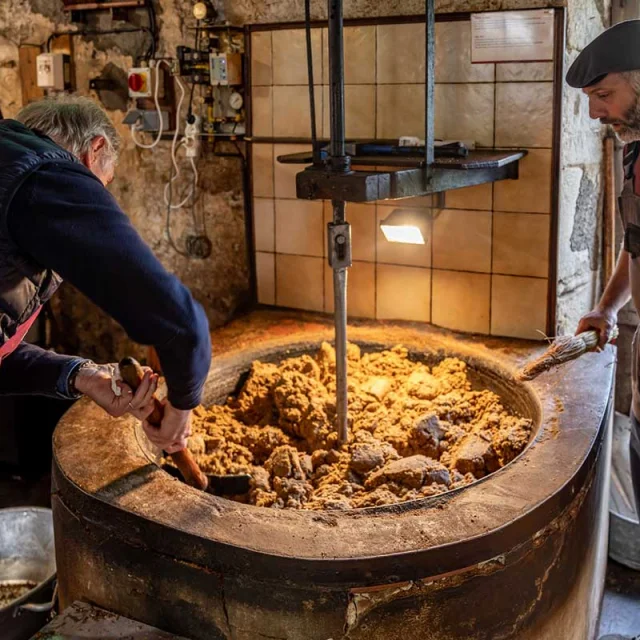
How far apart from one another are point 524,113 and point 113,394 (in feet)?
5.72

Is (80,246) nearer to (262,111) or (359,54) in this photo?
(359,54)

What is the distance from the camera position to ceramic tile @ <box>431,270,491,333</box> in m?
3.06

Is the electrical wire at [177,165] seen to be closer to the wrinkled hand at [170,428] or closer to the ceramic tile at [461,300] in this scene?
the ceramic tile at [461,300]

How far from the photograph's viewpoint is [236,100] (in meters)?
3.28

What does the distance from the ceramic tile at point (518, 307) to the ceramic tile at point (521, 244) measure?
0.04 m

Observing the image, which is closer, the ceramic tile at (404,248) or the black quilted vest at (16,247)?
the black quilted vest at (16,247)

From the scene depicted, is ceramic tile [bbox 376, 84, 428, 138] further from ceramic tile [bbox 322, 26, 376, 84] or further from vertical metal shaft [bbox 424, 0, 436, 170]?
vertical metal shaft [bbox 424, 0, 436, 170]

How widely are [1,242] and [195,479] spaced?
2.93 feet

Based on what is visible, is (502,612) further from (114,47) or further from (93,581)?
(114,47)

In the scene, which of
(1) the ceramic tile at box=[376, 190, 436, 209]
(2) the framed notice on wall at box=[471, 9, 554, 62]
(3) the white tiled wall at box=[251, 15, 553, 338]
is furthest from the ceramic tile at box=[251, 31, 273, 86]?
(2) the framed notice on wall at box=[471, 9, 554, 62]

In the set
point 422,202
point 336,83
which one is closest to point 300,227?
point 422,202

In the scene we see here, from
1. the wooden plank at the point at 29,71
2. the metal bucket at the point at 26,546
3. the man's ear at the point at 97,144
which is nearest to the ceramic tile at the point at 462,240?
the man's ear at the point at 97,144

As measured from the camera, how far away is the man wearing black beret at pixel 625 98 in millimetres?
2188

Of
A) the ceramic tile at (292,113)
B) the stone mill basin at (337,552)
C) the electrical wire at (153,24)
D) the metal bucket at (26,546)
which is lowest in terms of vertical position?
the metal bucket at (26,546)
